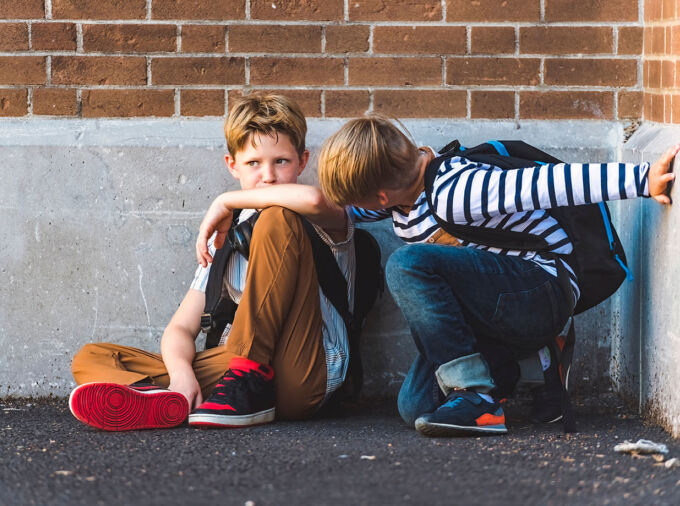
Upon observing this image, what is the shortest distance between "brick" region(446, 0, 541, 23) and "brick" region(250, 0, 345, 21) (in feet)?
1.36

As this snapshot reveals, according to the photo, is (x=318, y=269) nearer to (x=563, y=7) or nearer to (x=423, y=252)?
(x=423, y=252)

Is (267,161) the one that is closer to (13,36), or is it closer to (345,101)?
(345,101)

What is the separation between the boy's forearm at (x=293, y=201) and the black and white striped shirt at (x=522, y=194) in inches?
9.5

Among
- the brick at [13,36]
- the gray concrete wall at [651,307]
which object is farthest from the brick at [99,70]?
the gray concrete wall at [651,307]

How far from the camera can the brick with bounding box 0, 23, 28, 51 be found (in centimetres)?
346

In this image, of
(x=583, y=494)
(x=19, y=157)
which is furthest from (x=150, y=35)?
(x=583, y=494)

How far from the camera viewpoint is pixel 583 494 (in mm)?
2252

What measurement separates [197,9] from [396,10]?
0.73 metres

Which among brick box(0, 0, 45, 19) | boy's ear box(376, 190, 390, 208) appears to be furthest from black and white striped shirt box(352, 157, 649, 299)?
brick box(0, 0, 45, 19)

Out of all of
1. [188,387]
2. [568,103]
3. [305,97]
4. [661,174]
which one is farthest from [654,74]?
[188,387]

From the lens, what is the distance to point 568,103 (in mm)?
3479

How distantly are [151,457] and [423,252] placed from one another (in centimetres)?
102

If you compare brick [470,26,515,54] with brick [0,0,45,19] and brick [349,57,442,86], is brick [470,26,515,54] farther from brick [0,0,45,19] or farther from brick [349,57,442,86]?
brick [0,0,45,19]

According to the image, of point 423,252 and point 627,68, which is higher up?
point 627,68
